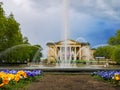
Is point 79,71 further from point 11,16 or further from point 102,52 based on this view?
point 102,52

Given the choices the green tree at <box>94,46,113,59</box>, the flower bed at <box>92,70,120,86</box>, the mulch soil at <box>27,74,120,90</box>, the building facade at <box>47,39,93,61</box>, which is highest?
the green tree at <box>94,46,113,59</box>

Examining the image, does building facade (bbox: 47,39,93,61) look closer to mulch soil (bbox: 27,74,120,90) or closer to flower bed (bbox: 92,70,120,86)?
flower bed (bbox: 92,70,120,86)

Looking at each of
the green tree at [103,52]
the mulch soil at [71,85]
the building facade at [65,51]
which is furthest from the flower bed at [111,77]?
the green tree at [103,52]

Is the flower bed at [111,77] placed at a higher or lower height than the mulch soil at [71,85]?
higher

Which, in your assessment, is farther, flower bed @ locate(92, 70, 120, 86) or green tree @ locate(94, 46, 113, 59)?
green tree @ locate(94, 46, 113, 59)

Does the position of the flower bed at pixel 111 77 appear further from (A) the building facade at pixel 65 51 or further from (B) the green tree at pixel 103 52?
(B) the green tree at pixel 103 52

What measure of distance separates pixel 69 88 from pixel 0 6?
4586cm

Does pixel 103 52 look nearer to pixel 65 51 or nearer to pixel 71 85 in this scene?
pixel 65 51

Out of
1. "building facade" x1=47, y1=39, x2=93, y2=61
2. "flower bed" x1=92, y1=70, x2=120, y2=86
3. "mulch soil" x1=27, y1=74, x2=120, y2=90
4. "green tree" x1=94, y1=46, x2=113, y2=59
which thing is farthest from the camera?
"green tree" x1=94, y1=46, x2=113, y2=59

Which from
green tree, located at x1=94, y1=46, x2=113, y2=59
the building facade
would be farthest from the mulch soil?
green tree, located at x1=94, y1=46, x2=113, y2=59

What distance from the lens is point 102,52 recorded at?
125m

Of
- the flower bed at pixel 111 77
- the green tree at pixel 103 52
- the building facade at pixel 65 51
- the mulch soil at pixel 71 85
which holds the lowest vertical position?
the mulch soil at pixel 71 85

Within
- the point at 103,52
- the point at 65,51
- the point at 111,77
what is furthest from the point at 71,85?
the point at 103,52

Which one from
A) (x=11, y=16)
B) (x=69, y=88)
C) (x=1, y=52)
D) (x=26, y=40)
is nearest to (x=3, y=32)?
(x=1, y=52)
